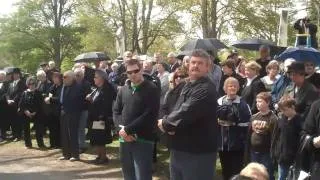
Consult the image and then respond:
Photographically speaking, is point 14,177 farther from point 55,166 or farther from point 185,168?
point 185,168

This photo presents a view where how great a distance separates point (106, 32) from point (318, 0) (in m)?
15.5

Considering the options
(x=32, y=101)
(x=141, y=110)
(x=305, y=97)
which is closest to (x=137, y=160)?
(x=141, y=110)

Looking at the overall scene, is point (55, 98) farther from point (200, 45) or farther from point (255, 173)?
point (255, 173)

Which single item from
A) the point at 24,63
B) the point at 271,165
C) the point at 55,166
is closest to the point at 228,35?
the point at 24,63

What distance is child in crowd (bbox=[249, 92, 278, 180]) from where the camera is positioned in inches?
266

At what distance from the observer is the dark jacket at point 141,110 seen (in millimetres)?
6328

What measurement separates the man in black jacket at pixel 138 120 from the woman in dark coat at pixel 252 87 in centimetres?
201

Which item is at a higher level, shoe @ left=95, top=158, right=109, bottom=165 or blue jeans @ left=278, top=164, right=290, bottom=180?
blue jeans @ left=278, top=164, right=290, bottom=180

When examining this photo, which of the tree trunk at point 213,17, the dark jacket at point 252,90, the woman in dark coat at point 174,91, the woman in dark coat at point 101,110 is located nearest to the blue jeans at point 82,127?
the woman in dark coat at point 101,110

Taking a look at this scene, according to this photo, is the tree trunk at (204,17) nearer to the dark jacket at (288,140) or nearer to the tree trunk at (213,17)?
the tree trunk at (213,17)

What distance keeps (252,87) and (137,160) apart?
8.15ft

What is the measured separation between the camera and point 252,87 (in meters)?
7.98

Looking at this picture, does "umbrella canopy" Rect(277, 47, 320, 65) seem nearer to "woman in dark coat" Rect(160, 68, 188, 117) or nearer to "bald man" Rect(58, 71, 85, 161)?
"woman in dark coat" Rect(160, 68, 188, 117)

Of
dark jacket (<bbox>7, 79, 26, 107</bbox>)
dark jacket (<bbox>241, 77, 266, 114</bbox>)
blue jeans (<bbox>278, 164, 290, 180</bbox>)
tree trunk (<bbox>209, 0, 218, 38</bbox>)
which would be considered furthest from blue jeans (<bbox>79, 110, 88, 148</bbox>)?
tree trunk (<bbox>209, 0, 218, 38</bbox>)
